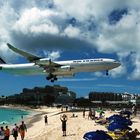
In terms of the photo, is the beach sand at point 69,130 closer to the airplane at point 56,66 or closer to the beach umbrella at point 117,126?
the beach umbrella at point 117,126

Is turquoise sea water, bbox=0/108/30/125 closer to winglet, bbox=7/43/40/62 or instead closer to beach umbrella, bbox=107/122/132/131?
winglet, bbox=7/43/40/62

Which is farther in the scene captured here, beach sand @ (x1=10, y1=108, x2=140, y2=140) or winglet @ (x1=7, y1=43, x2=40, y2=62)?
winglet @ (x1=7, y1=43, x2=40, y2=62)

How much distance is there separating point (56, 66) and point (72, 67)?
12.6 feet

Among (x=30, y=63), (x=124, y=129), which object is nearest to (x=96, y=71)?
(x=30, y=63)

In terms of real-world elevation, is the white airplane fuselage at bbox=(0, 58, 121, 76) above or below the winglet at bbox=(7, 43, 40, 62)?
below

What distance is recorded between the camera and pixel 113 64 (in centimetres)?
6656

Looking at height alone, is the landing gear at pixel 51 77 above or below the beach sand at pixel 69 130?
above

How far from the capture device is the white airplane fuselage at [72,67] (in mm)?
65188

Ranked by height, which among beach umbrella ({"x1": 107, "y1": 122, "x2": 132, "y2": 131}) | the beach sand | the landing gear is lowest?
the beach sand

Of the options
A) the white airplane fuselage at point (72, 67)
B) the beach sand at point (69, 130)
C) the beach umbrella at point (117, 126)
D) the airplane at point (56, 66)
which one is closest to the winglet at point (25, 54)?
the airplane at point (56, 66)

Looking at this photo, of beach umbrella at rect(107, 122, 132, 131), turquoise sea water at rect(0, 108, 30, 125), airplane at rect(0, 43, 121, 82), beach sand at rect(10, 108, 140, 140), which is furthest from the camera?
turquoise sea water at rect(0, 108, 30, 125)

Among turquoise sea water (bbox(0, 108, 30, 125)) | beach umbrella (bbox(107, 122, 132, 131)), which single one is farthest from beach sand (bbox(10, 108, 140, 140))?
turquoise sea water (bbox(0, 108, 30, 125))

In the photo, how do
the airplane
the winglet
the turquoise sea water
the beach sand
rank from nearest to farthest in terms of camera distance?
the beach sand
the airplane
the winglet
the turquoise sea water

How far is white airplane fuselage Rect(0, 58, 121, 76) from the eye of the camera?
65188mm
